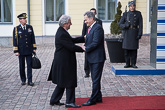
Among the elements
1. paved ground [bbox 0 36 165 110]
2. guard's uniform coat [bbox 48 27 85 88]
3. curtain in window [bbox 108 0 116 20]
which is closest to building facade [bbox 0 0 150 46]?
curtain in window [bbox 108 0 116 20]

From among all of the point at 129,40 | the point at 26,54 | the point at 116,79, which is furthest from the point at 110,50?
the point at 26,54

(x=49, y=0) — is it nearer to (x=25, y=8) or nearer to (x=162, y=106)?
(x=25, y=8)

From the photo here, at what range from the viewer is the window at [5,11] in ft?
65.7

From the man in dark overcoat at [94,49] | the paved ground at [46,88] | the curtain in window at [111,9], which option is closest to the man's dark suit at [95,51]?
the man in dark overcoat at [94,49]

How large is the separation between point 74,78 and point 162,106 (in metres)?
1.77

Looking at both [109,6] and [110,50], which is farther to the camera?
[109,6]

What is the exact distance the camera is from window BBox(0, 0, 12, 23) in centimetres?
2003

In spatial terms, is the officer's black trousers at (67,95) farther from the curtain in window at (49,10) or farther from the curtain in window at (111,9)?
the curtain in window at (111,9)

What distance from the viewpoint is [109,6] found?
813 inches

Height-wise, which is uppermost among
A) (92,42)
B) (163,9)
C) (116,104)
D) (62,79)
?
(163,9)

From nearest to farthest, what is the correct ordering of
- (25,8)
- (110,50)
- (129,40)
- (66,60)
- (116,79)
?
(66,60)
(116,79)
(129,40)
(110,50)
(25,8)

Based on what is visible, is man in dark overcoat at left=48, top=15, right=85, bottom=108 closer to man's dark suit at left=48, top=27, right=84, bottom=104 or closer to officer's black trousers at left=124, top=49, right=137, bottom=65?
man's dark suit at left=48, top=27, right=84, bottom=104

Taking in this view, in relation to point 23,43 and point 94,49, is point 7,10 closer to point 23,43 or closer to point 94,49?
point 23,43

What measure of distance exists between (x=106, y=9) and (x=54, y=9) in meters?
2.92
